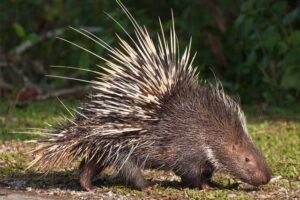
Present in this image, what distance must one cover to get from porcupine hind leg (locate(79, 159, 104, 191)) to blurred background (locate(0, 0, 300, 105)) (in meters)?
4.89

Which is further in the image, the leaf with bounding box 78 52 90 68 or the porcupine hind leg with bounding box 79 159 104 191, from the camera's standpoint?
the leaf with bounding box 78 52 90 68

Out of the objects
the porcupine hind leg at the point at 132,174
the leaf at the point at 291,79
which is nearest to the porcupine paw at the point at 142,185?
the porcupine hind leg at the point at 132,174

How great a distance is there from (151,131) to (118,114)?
33cm

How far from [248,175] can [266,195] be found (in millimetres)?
258

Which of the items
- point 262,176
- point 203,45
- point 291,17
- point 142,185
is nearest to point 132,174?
point 142,185

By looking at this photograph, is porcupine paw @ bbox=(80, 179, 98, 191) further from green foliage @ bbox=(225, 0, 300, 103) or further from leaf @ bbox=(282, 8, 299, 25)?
leaf @ bbox=(282, 8, 299, 25)

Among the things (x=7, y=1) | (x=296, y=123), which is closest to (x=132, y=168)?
(x=296, y=123)

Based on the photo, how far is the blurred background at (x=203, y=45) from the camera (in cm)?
1225

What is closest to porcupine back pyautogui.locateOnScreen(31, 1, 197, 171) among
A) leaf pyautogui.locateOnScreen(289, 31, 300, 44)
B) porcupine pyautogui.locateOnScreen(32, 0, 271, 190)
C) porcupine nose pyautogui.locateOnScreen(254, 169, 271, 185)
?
porcupine pyautogui.locateOnScreen(32, 0, 271, 190)

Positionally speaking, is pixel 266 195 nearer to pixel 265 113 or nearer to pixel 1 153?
pixel 1 153

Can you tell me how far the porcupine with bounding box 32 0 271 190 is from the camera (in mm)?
6594

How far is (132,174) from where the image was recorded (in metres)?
6.77

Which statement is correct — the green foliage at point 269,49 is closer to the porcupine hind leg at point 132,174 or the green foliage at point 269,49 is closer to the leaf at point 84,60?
the leaf at point 84,60

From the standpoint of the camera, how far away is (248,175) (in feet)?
22.1
